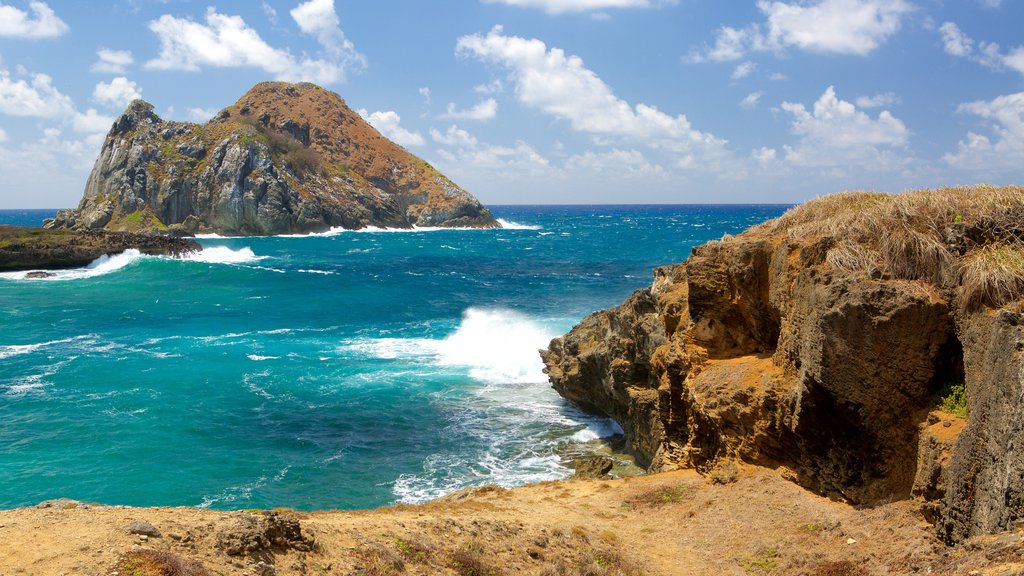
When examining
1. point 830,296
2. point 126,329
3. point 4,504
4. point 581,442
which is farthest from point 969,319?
point 126,329

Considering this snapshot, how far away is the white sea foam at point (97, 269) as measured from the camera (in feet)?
222

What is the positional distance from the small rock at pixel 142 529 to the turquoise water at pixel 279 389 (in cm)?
1008

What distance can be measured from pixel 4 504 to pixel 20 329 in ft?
95.4

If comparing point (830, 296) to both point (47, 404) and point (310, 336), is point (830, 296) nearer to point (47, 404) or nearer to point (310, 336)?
point (47, 404)

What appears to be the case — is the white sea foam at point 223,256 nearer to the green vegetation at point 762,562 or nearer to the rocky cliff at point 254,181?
the rocky cliff at point 254,181

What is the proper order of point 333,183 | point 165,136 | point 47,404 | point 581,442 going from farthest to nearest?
point 333,183, point 165,136, point 47,404, point 581,442

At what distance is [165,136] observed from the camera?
429 ft

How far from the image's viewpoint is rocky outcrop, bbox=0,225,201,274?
73.2 metres

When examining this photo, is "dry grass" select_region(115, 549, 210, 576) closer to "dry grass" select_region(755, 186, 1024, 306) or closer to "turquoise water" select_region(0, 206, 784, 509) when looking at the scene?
"turquoise water" select_region(0, 206, 784, 509)

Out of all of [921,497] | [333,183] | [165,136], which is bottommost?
[921,497]

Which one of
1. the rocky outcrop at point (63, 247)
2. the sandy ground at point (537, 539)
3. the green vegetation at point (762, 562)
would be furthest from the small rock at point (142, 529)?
the rocky outcrop at point (63, 247)

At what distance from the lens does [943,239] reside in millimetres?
12008

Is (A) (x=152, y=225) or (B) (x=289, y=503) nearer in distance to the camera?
(B) (x=289, y=503)

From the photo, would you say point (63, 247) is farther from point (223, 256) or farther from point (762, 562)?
point (762, 562)
